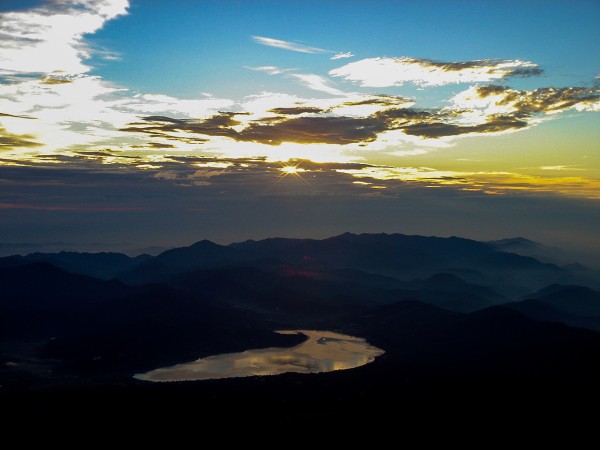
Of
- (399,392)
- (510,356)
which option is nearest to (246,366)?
(399,392)

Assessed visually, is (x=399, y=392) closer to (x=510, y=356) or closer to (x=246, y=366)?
(x=510, y=356)

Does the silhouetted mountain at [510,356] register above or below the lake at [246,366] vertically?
above

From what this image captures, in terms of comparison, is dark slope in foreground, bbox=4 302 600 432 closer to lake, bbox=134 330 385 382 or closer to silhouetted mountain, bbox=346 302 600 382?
silhouetted mountain, bbox=346 302 600 382

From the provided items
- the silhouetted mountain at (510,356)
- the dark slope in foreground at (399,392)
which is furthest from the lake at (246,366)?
the silhouetted mountain at (510,356)

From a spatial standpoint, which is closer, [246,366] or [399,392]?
[399,392]

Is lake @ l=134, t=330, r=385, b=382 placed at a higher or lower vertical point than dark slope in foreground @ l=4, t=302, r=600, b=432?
lower

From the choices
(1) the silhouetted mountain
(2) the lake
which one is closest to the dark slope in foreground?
(1) the silhouetted mountain

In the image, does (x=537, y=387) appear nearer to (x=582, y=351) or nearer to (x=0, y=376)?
(x=582, y=351)

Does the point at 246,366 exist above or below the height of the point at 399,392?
below

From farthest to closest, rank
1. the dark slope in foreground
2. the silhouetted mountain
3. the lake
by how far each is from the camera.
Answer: the lake < the silhouetted mountain < the dark slope in foreground

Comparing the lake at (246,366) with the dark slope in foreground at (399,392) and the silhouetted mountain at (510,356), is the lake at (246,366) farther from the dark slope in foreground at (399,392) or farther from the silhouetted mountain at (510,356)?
the silhouetted mountain at (510,356)

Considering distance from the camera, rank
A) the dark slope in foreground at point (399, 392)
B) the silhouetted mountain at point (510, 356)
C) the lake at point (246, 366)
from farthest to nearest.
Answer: the lake at point (246, 366) < the silhouetted mountain at point (510, 356) < the dark slope in foreground at point (399, 392)

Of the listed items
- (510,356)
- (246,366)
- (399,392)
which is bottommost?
(246,366)
